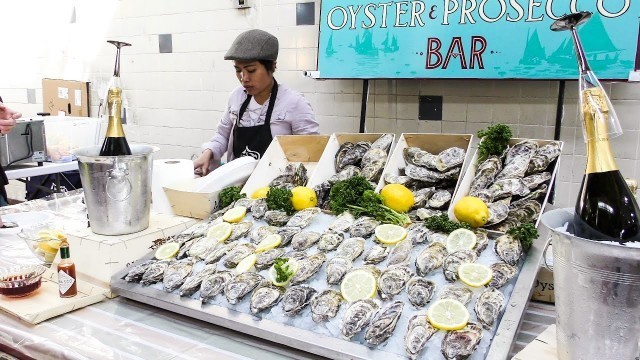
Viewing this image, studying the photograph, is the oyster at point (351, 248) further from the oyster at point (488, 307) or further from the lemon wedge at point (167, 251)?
the lemon wedge at point (167, 251)

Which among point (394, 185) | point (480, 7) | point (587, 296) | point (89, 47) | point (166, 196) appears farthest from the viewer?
point (89, 47)

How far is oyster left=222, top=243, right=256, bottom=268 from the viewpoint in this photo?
1.58 meters

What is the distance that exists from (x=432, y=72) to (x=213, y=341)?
2.67 metres

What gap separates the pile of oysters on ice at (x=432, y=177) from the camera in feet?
6.03

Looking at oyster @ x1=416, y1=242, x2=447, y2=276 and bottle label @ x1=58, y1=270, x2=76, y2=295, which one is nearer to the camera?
oyster @ x1=416, y1=242, x2=447, y2=276

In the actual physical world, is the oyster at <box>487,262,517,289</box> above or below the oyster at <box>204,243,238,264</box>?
above

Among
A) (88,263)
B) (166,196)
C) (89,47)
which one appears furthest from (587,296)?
(89,47)

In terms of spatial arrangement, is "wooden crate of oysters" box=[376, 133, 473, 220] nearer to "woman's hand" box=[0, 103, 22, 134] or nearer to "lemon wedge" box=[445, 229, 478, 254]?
"lemon wedge" box=[445, 229, 478, 254]

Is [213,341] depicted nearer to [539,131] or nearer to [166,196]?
[166,196]

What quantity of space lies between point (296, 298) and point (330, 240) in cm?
32

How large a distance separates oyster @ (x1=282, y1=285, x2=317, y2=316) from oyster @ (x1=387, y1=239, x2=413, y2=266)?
0.26 meters

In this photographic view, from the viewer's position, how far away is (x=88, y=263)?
1.69 m

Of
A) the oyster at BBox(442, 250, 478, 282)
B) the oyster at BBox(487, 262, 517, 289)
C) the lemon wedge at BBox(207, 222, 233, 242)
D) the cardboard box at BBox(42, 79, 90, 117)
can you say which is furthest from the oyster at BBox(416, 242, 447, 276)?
the cardboard box at BBox(42, 79, 90, 117)

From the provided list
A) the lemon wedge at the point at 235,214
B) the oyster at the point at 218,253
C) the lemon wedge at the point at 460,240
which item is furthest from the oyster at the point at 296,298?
the lemon wedge at the point at 235,214
